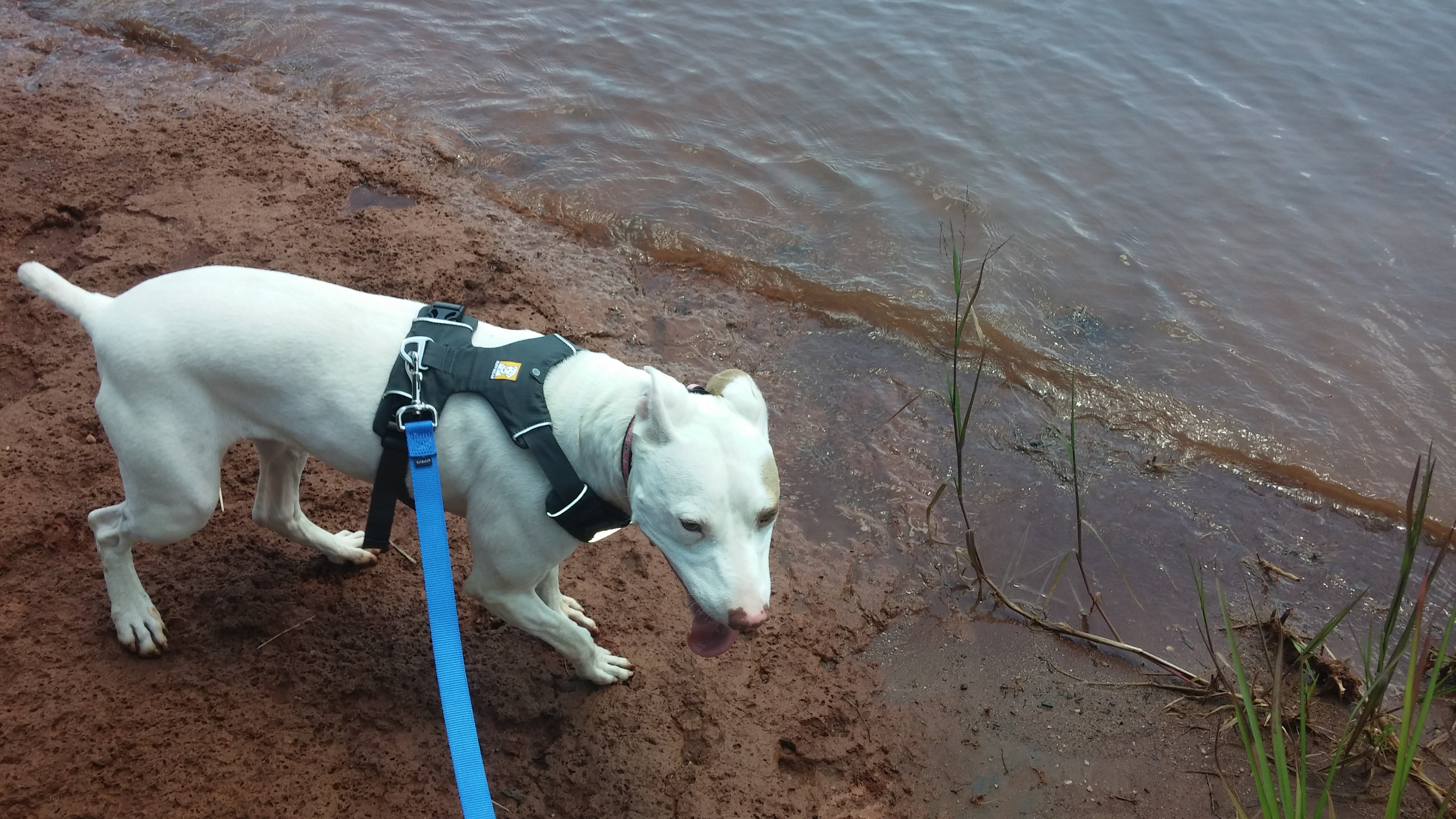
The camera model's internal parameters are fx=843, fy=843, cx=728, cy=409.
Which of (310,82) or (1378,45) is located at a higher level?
(1378,45)

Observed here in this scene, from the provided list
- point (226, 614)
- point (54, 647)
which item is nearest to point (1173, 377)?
point (226, 614)

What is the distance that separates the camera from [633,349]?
4879 mm

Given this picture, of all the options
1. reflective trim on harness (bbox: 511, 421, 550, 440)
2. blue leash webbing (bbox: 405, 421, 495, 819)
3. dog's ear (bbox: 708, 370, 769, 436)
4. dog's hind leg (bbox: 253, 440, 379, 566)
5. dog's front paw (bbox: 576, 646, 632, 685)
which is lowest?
dog's front paw (bbox: 576, 646, 632, 685)

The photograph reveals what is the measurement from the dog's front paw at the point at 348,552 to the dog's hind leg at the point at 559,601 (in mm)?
797

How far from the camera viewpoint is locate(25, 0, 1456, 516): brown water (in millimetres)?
5418

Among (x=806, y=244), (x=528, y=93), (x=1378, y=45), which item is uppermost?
(x=1378, y=45)

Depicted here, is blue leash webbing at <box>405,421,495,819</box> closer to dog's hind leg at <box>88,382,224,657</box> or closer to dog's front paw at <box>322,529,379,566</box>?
dog's hind leg at <box>88,382,224,657</box>

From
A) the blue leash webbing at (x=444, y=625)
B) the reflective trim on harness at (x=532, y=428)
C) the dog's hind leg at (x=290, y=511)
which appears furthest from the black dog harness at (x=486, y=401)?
the dog's hind leg at (x=290, y=511)

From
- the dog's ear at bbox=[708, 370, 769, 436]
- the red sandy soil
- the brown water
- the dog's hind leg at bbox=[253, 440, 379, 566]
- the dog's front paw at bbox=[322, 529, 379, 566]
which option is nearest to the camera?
the dog's ear at bbox=[708, 370, 769, 436]

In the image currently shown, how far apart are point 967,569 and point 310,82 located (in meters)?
6.65

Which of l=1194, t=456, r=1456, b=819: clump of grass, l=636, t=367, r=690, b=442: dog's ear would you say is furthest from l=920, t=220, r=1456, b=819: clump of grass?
l=636, t=367, r=690, b=442: dog's ear

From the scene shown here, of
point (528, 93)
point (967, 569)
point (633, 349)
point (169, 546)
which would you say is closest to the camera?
point (169, 546)

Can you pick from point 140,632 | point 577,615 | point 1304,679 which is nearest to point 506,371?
point 577,615

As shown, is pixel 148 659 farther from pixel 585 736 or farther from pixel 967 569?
pixel 967 569
